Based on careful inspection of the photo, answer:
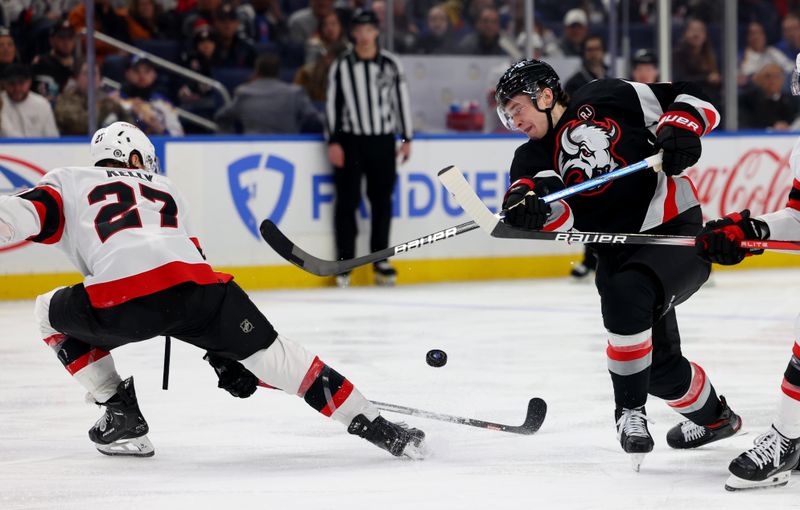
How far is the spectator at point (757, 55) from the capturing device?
8602mm

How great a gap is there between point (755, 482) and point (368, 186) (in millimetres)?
4651

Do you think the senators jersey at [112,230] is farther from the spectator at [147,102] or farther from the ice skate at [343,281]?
the ice skate at [343,281]

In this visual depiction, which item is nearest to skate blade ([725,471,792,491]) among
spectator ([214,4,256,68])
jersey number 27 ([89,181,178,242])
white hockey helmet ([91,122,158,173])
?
Result: jersey number 27 ([89,181,178,242])

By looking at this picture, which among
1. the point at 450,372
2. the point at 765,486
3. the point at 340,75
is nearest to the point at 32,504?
the point at 765,486

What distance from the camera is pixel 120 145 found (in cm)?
321

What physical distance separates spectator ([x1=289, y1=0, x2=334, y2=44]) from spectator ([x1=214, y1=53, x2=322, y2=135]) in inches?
14.6

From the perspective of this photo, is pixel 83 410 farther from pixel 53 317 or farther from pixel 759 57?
pixel 759 57

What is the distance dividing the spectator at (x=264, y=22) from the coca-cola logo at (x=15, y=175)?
171 centimetres

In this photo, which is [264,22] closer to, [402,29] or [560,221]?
[402,29]

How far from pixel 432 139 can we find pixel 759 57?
2501 mm

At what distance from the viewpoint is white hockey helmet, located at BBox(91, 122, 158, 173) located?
320 cm

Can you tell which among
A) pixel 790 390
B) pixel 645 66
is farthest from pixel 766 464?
pixel 645 66

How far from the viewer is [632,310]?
9.50 ft

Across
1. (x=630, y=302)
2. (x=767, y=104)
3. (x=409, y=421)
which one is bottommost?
(x=409, y=421)
